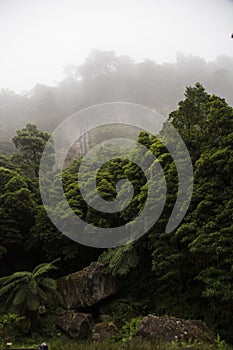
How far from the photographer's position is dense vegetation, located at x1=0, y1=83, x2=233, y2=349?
9258 mm

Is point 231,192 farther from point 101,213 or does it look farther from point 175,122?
point 101,213

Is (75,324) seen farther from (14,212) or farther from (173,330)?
(14,212)

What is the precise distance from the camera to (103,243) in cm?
1371

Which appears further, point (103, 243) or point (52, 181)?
point (52, 181)

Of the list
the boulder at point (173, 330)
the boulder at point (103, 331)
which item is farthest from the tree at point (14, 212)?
the boulder at point (173, 330)

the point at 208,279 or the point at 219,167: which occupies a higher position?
the point at 219,167

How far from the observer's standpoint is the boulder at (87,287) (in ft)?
40.7

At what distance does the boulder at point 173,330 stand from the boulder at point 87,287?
3.96 meters

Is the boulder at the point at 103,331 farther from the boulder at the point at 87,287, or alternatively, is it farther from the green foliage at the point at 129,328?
the boulder at the point at 87,287

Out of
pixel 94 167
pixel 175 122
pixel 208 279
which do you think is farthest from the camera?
pixel 94 167

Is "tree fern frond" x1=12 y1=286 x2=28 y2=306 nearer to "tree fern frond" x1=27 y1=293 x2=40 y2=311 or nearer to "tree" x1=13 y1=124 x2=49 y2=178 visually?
"tree fern frond" x1=27 y1=293 x2=40 y2=311

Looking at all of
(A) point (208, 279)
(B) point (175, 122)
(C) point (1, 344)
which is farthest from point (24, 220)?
(A) point (208, 279)

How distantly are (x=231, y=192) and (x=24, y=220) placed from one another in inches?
445

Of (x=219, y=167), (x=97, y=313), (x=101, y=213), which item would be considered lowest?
(x=97, y=313)
